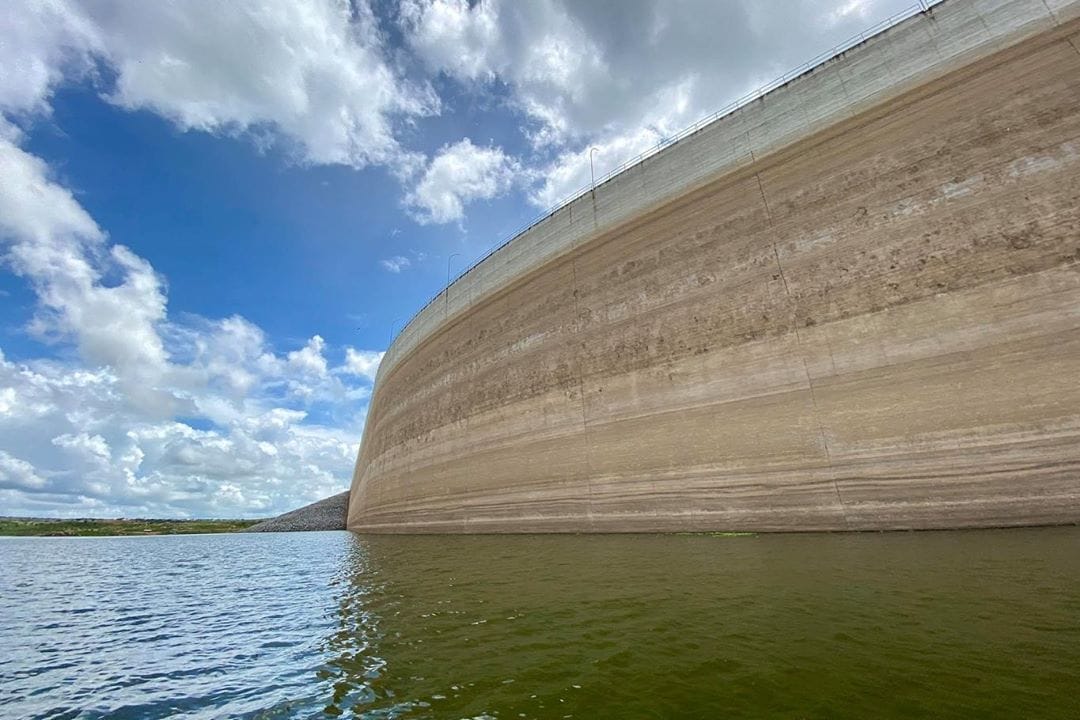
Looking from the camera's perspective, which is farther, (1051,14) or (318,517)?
(318,517)

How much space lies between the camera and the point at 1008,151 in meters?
11.0

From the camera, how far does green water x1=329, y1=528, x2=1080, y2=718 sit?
307 centimetres

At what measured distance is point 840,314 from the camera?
12.3 metres

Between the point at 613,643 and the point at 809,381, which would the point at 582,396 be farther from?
the point at 613,643

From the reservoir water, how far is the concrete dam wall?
8.07 feet

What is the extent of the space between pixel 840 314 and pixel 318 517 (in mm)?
45723

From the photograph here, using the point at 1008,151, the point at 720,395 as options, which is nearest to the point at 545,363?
the point at 720,395

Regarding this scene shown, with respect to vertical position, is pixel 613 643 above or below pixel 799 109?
below

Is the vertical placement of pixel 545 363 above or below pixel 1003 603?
above

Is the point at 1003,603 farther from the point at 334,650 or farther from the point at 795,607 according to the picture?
the point at 334,650

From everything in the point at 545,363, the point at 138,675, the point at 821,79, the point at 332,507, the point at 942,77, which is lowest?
the point at 138,675

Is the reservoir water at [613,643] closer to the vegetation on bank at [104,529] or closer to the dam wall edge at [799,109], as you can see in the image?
the dam wall edge at [799,109]

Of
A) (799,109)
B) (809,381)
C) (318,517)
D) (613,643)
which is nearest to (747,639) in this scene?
(613,643)

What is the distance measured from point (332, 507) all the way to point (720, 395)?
139 ft
